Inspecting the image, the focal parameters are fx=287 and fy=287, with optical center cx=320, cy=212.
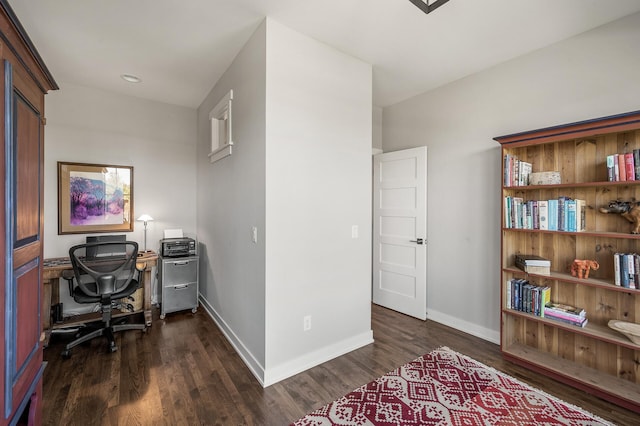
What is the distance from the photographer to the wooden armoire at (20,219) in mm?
994

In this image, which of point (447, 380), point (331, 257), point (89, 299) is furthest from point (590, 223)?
point (89, 299)

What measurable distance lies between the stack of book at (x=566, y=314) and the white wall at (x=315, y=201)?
1.48 metres

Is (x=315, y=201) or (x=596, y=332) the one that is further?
(x=315, y=201)

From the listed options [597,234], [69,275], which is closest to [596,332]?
[597,234]

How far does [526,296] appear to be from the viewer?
244 centimetres

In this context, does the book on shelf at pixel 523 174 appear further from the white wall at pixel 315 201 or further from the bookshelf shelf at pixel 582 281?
the white wall at pixel 315 201

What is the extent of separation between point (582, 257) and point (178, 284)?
4.00m

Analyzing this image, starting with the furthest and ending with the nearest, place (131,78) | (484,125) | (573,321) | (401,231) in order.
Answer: (401,231)
(131,78)
(484,125)
(573,321)

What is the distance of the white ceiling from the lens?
6.61ft

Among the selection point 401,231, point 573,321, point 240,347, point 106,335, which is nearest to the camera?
point 573,321

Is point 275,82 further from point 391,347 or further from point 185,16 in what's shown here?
point 391,347

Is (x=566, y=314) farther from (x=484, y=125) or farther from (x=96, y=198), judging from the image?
(x=96, y=198)

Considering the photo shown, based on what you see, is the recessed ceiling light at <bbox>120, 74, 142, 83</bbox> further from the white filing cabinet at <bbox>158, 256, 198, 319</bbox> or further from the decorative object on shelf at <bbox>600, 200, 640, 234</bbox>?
the decorative object on shelf at <bbox>600, 200, 640, 234</bbox>

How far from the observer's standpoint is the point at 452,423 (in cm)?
175
